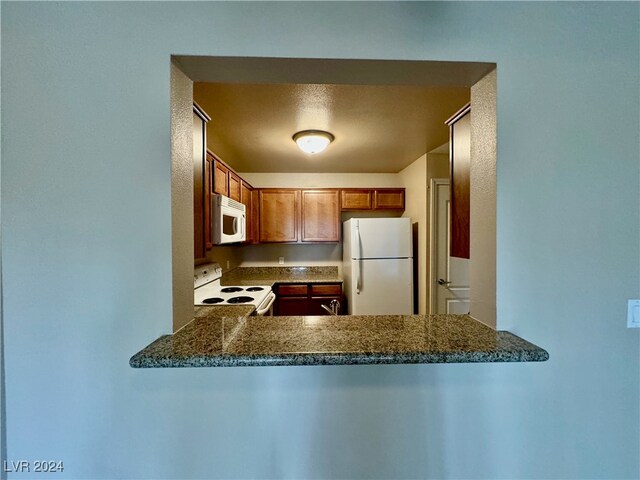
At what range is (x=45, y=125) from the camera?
82cm

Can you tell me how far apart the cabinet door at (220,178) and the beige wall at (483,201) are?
1.69 meters

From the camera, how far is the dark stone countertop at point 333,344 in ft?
2.31

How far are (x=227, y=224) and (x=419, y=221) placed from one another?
2240 millimetres

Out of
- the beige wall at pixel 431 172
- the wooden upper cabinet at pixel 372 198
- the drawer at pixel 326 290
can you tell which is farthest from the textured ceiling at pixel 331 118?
the drawer at pixel 326 290

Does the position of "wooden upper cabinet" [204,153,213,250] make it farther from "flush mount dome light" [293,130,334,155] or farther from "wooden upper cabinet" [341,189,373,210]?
"wooden upper cabinet" [341,189,373,210]

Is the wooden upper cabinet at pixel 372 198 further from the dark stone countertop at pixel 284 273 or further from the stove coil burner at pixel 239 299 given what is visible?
the stove coil burner at pixel 239 299

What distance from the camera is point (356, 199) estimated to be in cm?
354

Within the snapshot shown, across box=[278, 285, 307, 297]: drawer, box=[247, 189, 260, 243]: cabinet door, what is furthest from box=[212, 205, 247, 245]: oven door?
box=[278, 285, 307, 297]: drawer

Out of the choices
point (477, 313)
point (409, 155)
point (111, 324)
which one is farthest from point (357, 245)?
point (111, 324)

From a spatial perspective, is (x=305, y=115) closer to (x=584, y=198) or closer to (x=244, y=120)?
(x=244, y=120)

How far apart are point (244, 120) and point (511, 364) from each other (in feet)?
7.30

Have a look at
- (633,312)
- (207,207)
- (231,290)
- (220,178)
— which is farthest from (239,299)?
(633,312)

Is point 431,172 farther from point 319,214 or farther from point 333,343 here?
point 333,343

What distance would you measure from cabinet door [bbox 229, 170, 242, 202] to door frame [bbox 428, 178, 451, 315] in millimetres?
2166
